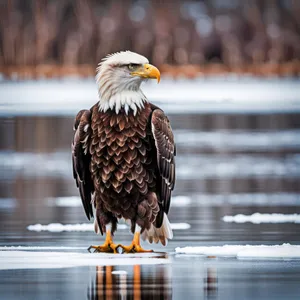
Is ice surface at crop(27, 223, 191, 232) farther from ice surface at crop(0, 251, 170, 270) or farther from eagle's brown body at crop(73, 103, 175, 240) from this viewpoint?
ice surface at crop(0, 251, 170, 270)

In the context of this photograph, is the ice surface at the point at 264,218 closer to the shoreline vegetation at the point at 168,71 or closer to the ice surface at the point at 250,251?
the ice surface at the point at 250,251

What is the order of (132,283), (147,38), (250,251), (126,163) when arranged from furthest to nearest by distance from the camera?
(147,38)
(126,163)
(250,251)
(132,283)

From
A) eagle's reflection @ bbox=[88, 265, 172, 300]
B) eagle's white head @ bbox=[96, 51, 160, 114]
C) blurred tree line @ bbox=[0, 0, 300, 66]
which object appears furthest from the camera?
blurred tree line @ bbox=[0, 0, 300, 66]

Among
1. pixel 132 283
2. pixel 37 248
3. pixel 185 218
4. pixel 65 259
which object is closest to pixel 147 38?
pixel 185 218

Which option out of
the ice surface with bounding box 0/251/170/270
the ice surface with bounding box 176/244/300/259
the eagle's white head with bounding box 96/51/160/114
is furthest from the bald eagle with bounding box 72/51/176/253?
the ice surface with bounding box 176/244/300/259

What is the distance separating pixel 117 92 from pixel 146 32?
27.6 metres

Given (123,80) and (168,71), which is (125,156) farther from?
(168,71)

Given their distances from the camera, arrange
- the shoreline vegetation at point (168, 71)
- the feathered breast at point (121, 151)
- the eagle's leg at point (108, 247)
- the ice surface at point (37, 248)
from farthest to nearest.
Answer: the shoreline vegetation at point (168, 71) → the feathered breast at point (121, 151) → the eagle's leg at point (108, 247) → the ice surface at point (37, 248)

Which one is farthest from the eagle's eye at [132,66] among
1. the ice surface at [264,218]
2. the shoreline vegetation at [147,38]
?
the shoreline vegetation at [147,38]

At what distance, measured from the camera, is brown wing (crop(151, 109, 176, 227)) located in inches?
328

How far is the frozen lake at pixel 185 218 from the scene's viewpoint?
21.5ft

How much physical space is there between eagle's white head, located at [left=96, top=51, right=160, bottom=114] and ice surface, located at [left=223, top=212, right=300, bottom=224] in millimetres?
1505

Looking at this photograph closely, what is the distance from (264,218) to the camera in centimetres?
968

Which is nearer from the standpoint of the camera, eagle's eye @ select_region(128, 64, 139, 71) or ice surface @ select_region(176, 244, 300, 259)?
ice surface @ select_region(176, 244, 300, 259)
